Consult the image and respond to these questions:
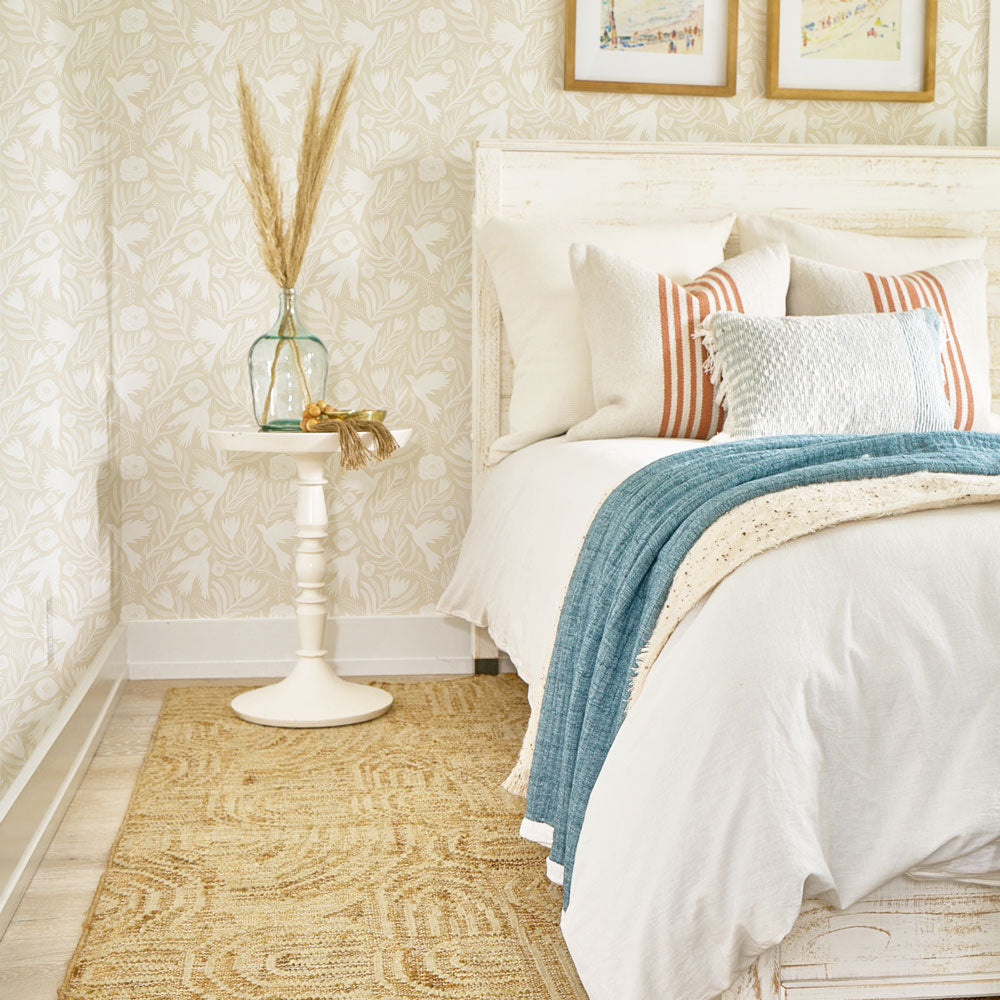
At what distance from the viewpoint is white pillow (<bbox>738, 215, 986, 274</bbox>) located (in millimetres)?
2748

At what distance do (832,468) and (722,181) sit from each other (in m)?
1.77

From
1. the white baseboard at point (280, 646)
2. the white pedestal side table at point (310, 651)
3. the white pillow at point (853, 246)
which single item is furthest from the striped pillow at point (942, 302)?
the white baseboard at point (280, 646)

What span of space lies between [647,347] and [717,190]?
0.79m

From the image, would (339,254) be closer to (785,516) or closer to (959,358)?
(959,358)

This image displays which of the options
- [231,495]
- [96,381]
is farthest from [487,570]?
[96,381]

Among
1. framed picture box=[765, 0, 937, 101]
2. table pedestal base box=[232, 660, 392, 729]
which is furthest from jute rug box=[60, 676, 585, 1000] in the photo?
framed picture box=[765, 0, 937, 101]

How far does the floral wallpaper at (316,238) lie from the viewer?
2834 millimetres

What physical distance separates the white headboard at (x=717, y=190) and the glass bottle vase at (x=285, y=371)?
0.47 m

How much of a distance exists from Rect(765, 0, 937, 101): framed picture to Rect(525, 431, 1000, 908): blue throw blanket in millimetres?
1817

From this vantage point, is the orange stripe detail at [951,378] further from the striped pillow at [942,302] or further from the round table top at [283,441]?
the round table top at [283,441]

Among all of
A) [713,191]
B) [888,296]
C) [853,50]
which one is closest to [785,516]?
[888,296]

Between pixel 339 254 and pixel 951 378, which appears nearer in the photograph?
pixel 951 378

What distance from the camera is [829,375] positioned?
7.07 feet

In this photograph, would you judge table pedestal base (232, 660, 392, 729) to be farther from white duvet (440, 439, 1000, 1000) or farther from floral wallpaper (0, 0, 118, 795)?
white duvet (440, 439, 1000, 1000)
